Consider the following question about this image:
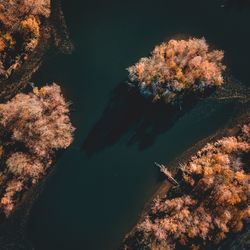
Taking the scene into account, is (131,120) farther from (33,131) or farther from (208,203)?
(208,203)

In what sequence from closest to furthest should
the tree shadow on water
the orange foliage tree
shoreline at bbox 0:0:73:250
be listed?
1. the orange foliage tree
2. the tree shadow on water
3. shoreline at bbox 0:0:73:250

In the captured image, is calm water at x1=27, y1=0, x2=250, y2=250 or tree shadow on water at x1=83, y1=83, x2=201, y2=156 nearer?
tree shadow on water at x1=83, y1=83, x2=201, y2=156

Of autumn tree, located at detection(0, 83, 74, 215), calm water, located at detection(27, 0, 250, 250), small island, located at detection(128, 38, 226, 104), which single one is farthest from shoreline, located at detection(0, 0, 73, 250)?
small island, located at detection(128, 38, 226, 104)

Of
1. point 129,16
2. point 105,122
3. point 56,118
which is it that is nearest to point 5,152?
point 56,118

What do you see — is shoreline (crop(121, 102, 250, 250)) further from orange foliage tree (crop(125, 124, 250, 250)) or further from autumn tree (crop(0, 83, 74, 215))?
autumn tree (crop(0, 83, 74, 215))

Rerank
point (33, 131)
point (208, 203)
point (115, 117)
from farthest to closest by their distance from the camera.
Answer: point (115, 117), point (33, 131), point (208, 203)

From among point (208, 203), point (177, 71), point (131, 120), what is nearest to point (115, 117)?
point (131, 120)
